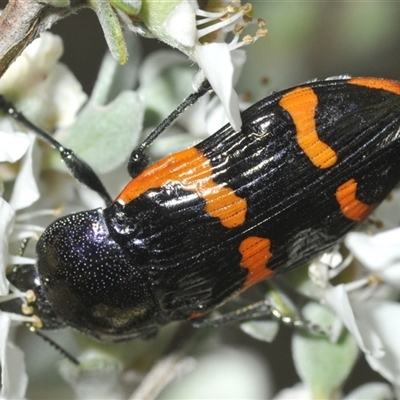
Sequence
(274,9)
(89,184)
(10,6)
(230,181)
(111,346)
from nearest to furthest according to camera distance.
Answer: (10,6) < (230,181) < (89,184) < (111,346) < (274,9)

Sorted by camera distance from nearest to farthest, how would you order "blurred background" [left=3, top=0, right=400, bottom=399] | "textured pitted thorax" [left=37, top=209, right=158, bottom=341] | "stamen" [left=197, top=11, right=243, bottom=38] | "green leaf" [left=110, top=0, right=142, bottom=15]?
1. "green leaf" [left=110, top=0, right=142, bottom=15]
2. "stamen" [left=197, top=11, right=243, bottom=38]
3. "textured pitted thorax" [left=37, top=209, right=158, bottom=341]
4. "blurred background" [left=3, top=0, right=400, bottom=399]

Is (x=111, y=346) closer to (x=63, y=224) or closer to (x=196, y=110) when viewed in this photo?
(x=63, y=224)

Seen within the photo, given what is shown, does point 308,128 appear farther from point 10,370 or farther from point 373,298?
point 10,370

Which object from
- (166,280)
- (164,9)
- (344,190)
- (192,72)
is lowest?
(166,280)

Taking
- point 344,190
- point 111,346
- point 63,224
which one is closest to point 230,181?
point 344,190

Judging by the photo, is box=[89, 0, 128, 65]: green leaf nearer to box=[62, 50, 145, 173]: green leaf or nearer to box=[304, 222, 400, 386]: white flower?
box=[62, 50, 145, 173]: green leaf

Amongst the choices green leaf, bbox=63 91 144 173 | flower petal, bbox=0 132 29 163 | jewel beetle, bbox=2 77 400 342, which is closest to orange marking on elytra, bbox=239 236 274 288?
jewel beetle, bbox=2 77 400 342

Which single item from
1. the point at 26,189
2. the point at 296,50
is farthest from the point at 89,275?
the point at 296,50
